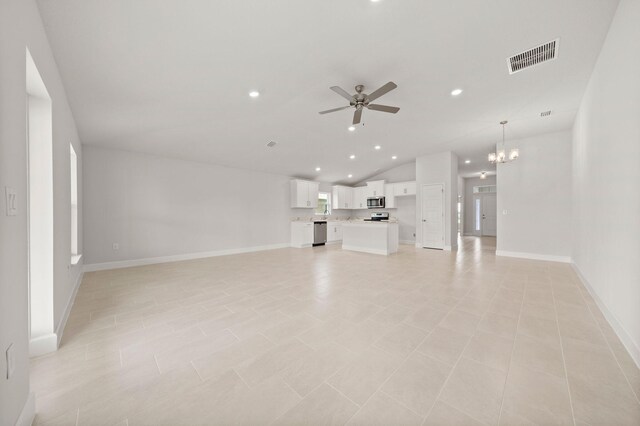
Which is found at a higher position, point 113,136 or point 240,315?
point 113,136

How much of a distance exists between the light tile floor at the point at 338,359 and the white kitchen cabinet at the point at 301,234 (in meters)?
4.44

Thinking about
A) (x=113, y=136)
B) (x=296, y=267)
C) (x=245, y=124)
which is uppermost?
(x=245, y=124)

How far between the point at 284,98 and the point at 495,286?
14.3 feet

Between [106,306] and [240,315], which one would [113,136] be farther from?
[240,315]

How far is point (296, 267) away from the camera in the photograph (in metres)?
4.93

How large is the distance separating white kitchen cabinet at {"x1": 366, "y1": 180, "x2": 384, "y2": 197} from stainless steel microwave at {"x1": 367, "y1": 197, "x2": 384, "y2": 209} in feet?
0.58

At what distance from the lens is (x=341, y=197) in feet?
31.4

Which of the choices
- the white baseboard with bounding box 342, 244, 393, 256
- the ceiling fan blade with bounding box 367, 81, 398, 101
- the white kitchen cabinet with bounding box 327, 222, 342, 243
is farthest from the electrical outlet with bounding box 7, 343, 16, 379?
the white kitchen cabinet with bounding box 327, 222, 342, 243

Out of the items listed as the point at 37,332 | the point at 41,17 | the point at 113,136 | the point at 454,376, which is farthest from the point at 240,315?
the point at 113,136

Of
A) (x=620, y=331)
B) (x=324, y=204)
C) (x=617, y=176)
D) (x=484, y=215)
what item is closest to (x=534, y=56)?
(x=617, y=176)

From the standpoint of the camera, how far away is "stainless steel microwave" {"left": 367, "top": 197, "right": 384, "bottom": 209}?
8930 mm

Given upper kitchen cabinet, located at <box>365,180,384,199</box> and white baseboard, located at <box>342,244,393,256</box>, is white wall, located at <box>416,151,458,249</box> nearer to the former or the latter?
upper kitchen cabinet, located at <box>365,180,384,199</box>

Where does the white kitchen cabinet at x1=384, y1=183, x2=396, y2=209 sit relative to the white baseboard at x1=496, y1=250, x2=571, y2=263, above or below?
above

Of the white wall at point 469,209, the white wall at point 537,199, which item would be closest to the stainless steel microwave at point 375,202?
the white wall at point 537,199
